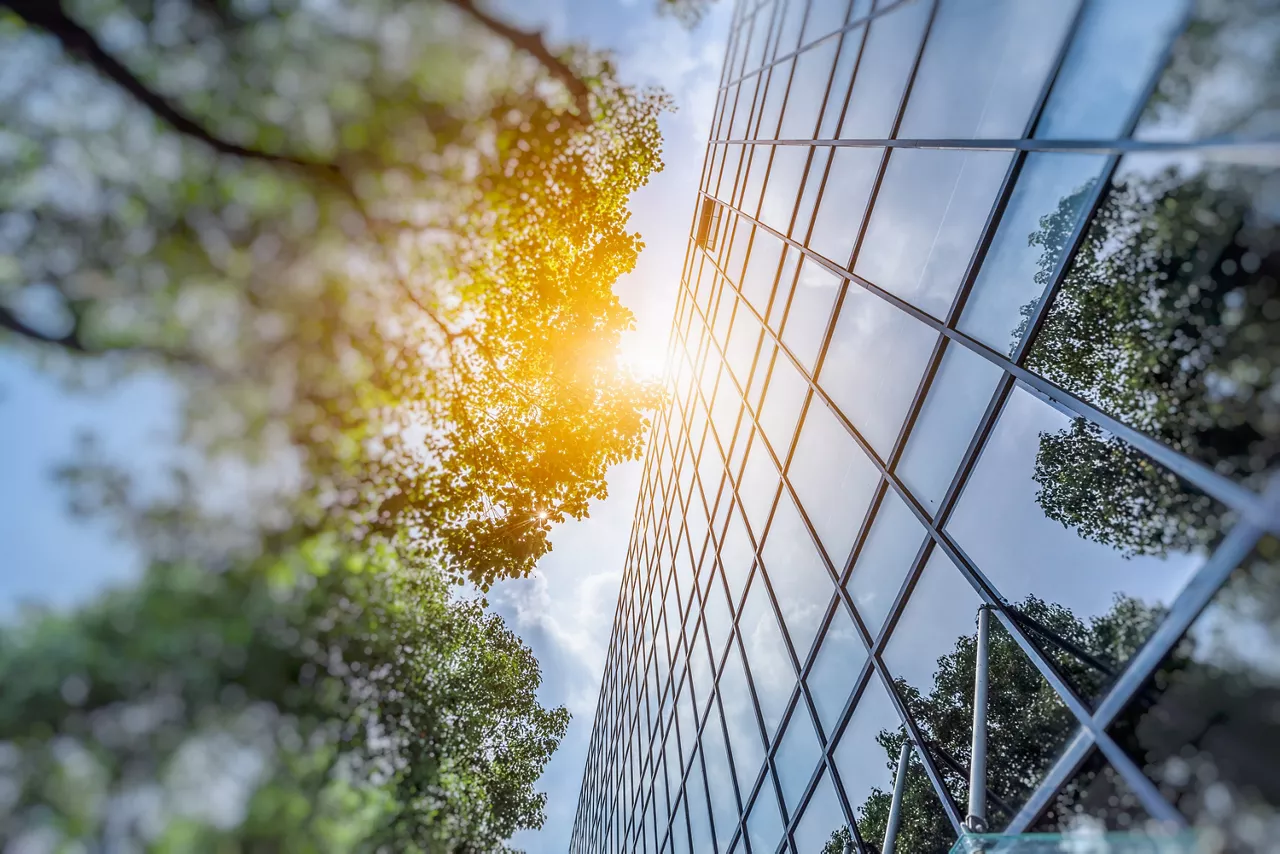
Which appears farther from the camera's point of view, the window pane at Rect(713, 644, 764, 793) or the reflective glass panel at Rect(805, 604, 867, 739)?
the window pane at Rect(713, 644, 764, 793)

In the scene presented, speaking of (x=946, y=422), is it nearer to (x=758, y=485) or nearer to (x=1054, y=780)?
(x=1054, y=780)

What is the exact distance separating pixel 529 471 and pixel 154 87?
757 cm

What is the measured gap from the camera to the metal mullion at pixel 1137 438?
3312 mm

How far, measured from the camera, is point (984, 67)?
20.3 ft

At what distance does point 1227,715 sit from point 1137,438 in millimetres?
1796

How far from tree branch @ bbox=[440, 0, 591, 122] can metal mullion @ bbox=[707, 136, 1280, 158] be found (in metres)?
4.09

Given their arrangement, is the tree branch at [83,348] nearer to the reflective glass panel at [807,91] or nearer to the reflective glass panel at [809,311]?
the reflective glass panel at [809,311]

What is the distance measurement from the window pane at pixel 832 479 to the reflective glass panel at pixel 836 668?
0.86m

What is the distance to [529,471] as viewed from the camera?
10.5m

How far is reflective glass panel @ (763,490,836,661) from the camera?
848cm

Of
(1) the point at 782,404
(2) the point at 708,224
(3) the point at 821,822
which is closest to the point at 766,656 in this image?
(3) the point at 821,822

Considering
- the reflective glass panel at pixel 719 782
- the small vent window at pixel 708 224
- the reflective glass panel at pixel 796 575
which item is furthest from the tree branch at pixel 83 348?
the small vent window at pixel 708 224

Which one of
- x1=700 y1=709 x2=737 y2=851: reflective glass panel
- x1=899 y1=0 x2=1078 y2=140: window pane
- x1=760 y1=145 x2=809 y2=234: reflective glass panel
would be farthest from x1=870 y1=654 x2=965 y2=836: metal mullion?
x1=760 y1=145 x2=809 y2=234: reflective glass panel

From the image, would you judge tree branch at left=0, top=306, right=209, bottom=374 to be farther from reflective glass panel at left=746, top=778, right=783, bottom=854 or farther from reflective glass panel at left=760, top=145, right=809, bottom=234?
reflective glass panel at left=760, top=145, right=809, bottom=234
